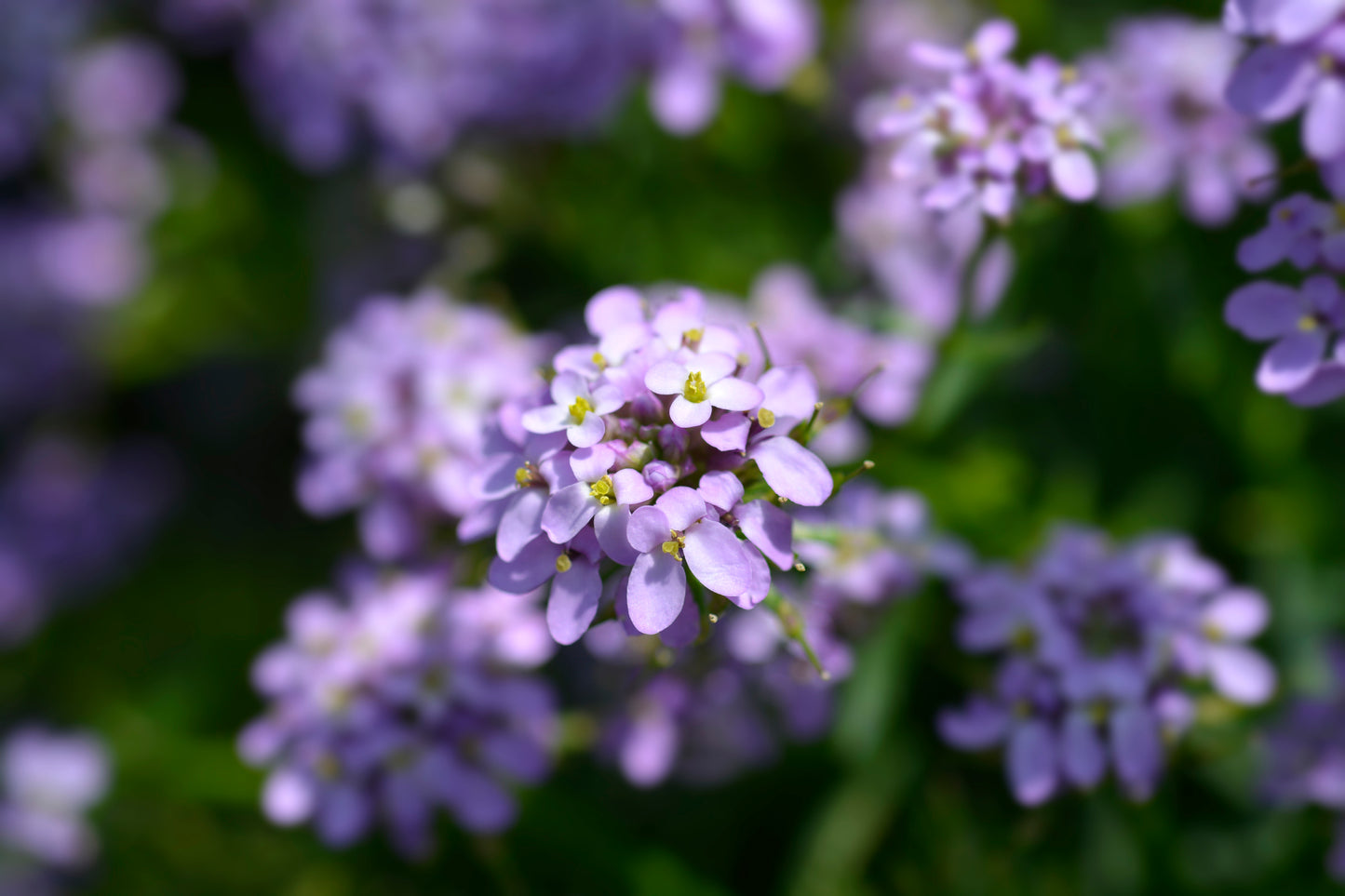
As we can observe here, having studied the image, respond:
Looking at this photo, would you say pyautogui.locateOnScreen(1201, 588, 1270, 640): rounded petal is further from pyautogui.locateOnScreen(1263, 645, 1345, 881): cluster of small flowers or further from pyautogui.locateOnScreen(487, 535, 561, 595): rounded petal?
pyautogui.locateOnScreen(487, 535, 561, 595): rounded petal

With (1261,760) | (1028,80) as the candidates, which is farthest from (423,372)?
(1261,760)

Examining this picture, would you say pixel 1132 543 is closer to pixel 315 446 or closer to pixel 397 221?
pixel 315 446

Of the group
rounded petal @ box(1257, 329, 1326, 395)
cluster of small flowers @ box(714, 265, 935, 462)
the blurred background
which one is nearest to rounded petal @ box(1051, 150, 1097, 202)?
the blurred background

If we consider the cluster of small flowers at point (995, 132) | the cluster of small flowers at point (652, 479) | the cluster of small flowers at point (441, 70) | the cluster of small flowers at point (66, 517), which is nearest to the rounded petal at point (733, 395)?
the cluster of small flowers at point (652, 479)

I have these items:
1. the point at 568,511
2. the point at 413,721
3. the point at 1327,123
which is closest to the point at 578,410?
the point at 568,511

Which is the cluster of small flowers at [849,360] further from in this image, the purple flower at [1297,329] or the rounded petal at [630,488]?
the rounded petal at [630,488]

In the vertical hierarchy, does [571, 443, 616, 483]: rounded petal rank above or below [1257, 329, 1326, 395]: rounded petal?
below

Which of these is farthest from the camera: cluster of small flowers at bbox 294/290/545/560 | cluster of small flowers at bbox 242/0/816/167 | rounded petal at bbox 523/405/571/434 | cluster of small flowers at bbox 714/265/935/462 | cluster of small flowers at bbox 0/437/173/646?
cluster of small flowers at bbox 0/437/173/646
